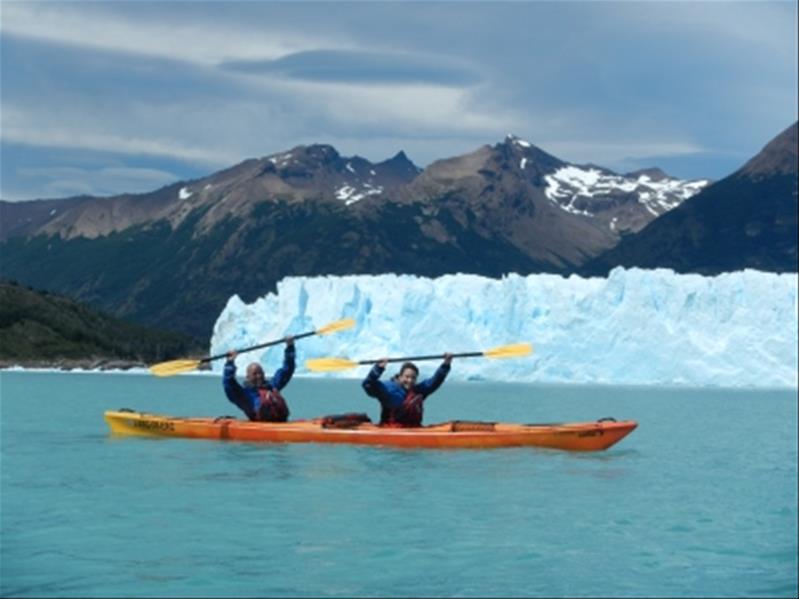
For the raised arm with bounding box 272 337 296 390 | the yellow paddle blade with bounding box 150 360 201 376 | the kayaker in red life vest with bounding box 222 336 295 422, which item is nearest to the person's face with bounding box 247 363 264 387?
the kayaker in red life vest with bounding box 222 336 295 422

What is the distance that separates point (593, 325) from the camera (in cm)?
6347

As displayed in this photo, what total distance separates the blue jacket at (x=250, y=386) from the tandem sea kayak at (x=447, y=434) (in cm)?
35

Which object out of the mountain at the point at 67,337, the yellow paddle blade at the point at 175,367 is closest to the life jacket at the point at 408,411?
the yellow paddle blade at the point at 175,367

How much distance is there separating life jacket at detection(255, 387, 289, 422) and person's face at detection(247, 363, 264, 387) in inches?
10.0

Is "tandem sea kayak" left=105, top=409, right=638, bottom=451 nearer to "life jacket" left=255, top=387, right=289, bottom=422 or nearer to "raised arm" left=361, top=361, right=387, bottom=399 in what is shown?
"life jacket" left=255, top=387, right=289, bottom=422

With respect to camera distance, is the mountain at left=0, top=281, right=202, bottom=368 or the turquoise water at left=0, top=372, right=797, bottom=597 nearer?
the turquoise water at left=0, top=372, right=797, bottom=597

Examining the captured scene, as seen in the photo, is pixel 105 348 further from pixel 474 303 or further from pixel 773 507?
pixel 773 507

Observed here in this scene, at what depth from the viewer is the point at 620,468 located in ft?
65.5

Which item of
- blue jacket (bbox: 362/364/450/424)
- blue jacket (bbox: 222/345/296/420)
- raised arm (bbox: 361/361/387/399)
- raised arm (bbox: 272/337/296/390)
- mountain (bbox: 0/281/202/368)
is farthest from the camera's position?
mountain (bbox: 0/281/202/368)

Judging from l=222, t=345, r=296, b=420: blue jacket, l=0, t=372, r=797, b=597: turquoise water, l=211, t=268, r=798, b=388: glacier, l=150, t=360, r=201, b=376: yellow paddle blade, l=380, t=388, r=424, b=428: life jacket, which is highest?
l=211, t=268, r=798, b=388: glacier

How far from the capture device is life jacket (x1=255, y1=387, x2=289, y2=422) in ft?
76.4

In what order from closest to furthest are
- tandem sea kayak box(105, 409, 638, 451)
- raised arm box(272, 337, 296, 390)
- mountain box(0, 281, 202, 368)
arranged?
tandem sea kayak box(105, 409, 638, 451), raised arm box(272, 337, 296, 390), mountain box(0, 281, 202, 368)

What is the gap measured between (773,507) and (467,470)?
5.11 m

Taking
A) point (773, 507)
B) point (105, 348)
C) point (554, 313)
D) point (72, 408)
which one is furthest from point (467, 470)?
point (105, 348)
